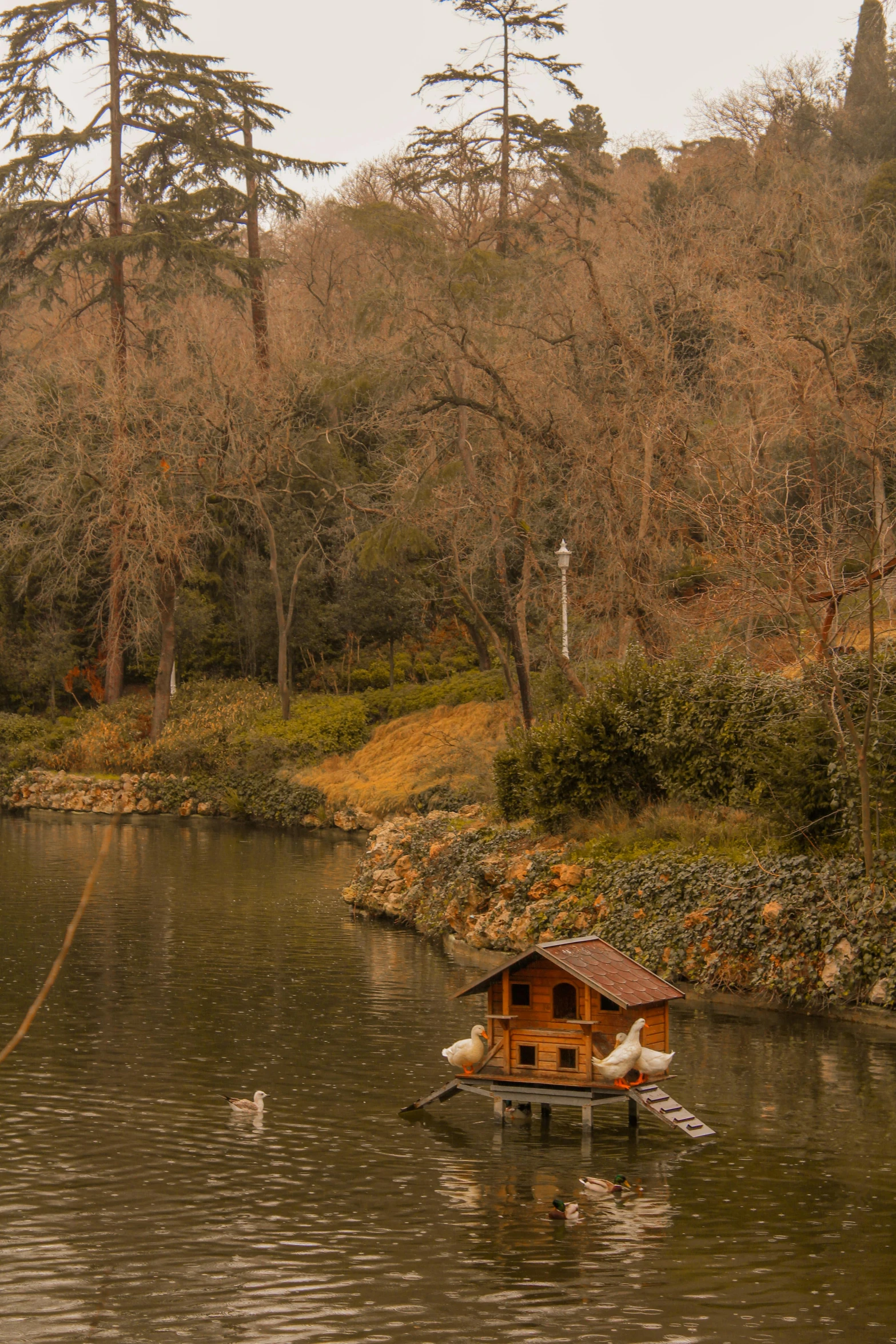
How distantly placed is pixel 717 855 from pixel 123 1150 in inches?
415

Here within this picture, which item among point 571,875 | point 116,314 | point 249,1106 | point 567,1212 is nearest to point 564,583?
point 571,875

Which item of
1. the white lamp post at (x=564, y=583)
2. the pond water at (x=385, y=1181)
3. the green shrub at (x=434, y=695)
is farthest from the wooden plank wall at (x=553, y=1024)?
the green shrub at (x=434, y=695)

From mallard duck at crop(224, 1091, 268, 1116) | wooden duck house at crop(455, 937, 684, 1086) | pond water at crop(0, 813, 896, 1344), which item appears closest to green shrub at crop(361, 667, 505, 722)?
pond water at crop(0, 813, 896, 1344)

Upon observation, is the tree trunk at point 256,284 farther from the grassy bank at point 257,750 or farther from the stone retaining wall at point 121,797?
the stone retaining wall at point 121,797

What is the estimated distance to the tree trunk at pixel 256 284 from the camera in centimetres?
5128

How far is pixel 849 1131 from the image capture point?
13.6m

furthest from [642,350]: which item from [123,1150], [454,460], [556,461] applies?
[123,1150]

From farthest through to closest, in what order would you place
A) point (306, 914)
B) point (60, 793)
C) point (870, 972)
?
point (60, 793), point (306, 914), point (870, 972)

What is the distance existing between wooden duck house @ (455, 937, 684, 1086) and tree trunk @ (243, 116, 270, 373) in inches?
1573

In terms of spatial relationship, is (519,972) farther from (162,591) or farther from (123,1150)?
A: (162,591)

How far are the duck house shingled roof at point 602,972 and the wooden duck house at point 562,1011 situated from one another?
13 mm

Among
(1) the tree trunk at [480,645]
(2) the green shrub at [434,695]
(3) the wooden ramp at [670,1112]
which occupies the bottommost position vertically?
(3) the wooden ramp at [670,1112]

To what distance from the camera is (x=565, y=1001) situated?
13906 millimetres

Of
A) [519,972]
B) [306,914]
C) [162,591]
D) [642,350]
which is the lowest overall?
[306,914]
